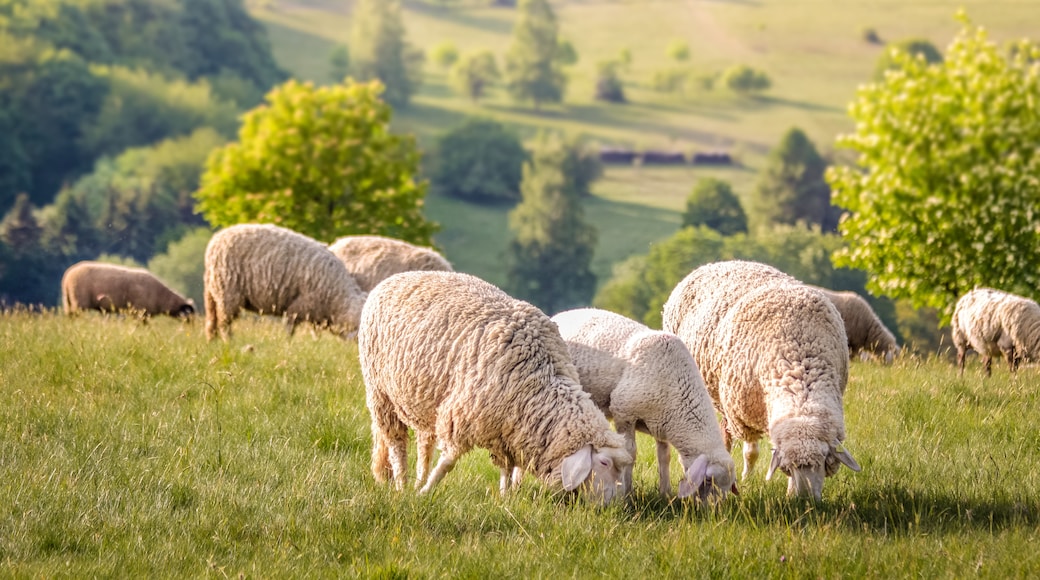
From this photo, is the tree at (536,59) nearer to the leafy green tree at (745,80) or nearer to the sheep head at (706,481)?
the leafy green tree at (745,80)

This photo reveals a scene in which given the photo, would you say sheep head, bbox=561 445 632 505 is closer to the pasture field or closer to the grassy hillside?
the pasture field

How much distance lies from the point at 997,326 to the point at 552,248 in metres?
74.3

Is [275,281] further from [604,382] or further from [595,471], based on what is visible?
[595,471]

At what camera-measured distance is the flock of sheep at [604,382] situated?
19.2ft

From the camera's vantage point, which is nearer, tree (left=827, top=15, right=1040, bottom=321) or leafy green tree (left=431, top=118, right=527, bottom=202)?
tree (left=827, top=15, right=1040, bottom=321)

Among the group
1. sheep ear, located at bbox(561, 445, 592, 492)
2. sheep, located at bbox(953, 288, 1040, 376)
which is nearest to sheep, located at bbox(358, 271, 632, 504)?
sheep ear, located at bbox(561, 445, 592, 492)

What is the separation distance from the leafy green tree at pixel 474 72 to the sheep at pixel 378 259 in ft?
376

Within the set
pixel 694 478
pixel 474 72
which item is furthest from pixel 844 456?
pixel 474 72

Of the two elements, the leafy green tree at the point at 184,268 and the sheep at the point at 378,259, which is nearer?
the sheep at the point at 378,259

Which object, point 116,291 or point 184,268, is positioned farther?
point 184,268

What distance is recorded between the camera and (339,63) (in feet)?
416

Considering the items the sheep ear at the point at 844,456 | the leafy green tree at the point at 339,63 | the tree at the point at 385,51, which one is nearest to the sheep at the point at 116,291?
the sheep ear at the point at 844,456

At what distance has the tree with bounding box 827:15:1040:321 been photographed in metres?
18.1

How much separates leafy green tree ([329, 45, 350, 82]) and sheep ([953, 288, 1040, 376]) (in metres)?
117
